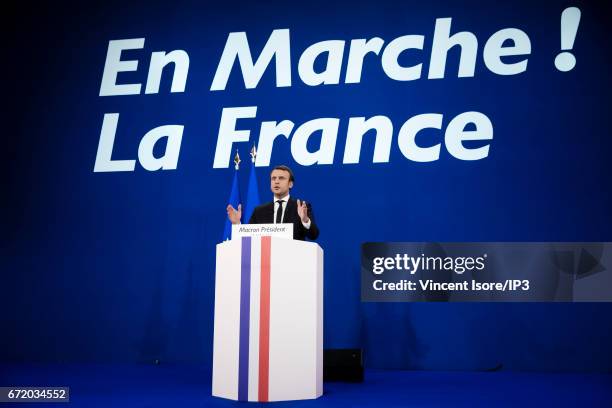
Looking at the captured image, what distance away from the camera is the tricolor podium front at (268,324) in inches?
146

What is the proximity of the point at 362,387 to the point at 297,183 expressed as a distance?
2.35m

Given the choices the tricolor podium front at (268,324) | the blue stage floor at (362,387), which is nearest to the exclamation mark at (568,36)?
the blue stage floor at (362,387)

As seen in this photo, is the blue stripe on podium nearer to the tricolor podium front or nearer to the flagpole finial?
the tricolor podium front

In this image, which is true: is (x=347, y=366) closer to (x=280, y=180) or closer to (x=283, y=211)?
(x=283, y=211)

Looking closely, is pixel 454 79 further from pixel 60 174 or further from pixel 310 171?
pixel 60 174

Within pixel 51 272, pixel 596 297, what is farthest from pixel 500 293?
pixel 51 272

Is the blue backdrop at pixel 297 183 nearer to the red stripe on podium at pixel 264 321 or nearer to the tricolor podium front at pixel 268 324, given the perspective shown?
the tricolor podium front at pixel 268 324

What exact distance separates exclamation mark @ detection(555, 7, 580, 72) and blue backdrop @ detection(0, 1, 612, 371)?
0.20ft

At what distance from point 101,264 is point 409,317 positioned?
3046mm

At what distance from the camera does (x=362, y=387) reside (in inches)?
177

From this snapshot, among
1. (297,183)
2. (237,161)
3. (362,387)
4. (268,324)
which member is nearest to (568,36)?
(297,183)

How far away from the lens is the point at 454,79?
619cm

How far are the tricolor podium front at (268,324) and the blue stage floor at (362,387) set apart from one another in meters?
0.12

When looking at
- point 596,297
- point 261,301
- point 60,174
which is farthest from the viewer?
point 60,174
